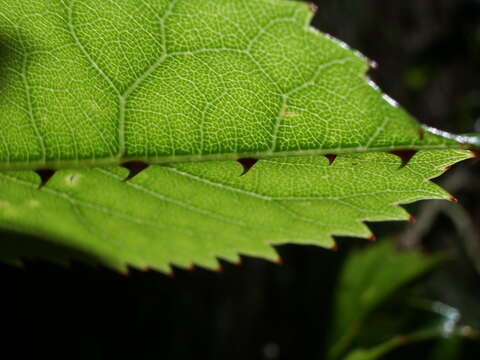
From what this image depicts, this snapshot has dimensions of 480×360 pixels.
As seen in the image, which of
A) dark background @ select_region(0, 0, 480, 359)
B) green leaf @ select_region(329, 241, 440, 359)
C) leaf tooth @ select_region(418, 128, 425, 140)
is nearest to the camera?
leaf tooth @ select_region(418, 128, 425, 140)

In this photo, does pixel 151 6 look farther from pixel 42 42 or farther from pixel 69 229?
pixel 69 229

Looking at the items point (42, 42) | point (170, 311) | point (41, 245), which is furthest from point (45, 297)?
point (42, 42)

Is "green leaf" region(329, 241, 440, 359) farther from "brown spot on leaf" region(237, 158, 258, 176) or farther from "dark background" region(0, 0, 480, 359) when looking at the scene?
"brown spot on leaf" region(237, 158, 258, 176)

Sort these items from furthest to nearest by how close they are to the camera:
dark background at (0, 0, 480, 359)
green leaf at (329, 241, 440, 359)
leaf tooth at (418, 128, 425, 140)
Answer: dark background at (0, 0, 480, 359)
green leaf at (329, 241, 440, 359)
leaf tooth at (418, 128, 425, 140)

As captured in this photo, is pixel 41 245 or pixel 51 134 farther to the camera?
pixel 41 245

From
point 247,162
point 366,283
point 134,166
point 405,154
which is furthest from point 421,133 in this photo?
point 366,283

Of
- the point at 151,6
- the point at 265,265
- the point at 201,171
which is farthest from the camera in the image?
the point at 265,265

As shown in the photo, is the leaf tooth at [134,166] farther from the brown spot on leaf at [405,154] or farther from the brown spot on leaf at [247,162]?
the brown spot on leaf at [405,154]

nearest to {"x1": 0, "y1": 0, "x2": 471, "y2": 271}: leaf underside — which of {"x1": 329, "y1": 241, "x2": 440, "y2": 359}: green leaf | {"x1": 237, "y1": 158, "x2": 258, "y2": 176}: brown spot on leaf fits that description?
{"x1": 237, "y1": 158, "x2": 258, "y2": 176}: brown spot on leaf
